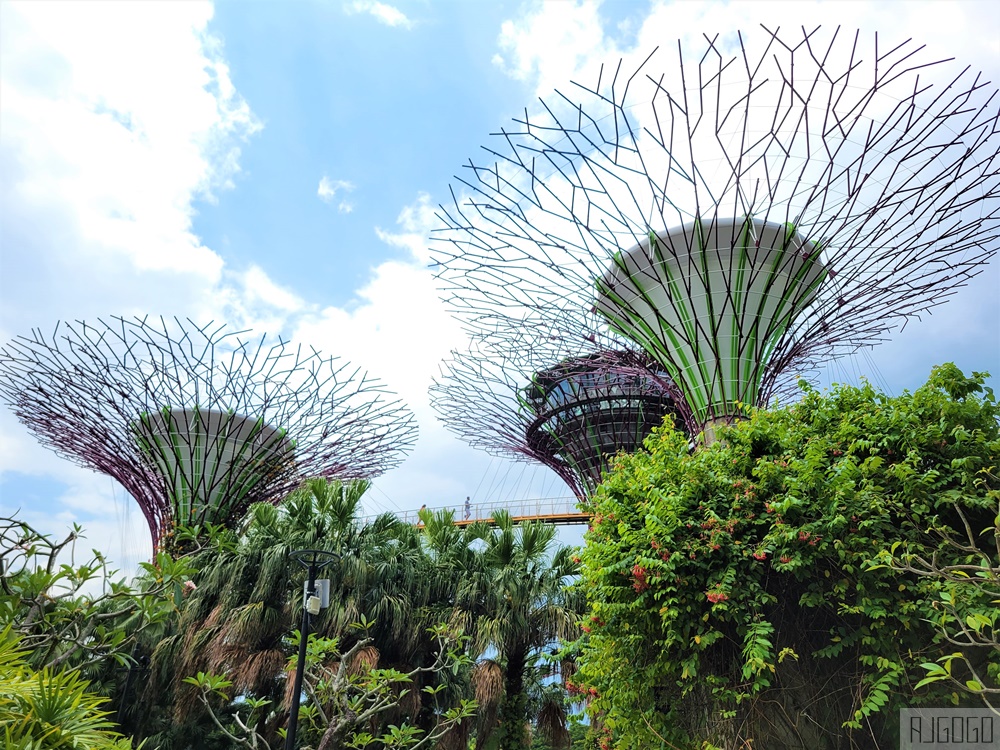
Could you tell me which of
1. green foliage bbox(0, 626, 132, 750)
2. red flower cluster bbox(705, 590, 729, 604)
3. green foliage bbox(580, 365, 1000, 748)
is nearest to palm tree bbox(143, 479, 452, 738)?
green foliage bbox(580, 365, 1000, 748)

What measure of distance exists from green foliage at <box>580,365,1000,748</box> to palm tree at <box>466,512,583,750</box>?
4171 millimetres

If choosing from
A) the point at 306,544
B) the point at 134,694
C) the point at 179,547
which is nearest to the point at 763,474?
the point at 306,544

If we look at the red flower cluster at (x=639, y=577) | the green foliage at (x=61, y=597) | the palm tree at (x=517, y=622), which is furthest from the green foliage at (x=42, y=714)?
the palm tree at (x=517, y=622)

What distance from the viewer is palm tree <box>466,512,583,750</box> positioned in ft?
45.0

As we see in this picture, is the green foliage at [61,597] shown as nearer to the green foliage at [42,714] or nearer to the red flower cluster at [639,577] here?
the green foliage at [42,714]

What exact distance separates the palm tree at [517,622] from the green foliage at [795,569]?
13.7ft

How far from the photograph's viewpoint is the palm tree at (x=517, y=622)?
13719mm

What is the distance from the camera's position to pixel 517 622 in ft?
46.3

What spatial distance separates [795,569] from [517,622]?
717cm

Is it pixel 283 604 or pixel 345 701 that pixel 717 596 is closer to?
pixel 345 701

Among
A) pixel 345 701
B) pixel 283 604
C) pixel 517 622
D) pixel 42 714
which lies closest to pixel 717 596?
pixel 345 701

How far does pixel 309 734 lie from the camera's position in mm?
12109

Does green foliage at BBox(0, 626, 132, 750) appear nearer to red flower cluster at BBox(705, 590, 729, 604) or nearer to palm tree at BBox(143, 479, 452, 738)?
red flower cluster at BBox(705, 590, 729, 604)

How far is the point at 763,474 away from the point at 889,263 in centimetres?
800
